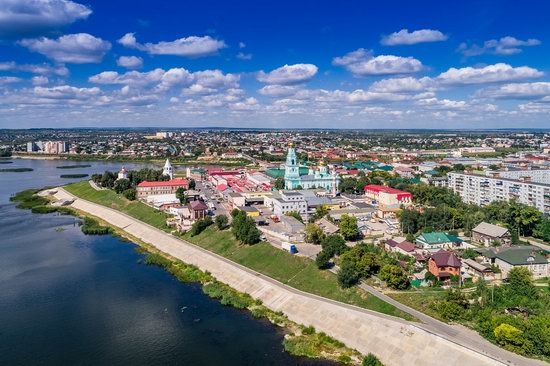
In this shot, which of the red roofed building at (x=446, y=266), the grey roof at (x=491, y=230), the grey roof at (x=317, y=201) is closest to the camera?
the red roofed building at (x=446, y=266)

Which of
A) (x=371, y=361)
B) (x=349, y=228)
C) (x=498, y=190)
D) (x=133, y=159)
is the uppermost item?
(x=133, y=159)

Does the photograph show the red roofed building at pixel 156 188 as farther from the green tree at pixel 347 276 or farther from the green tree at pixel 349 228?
the green tree at pixel 347 276

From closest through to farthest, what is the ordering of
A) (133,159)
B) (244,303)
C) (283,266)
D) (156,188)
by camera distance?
(244,303)
(283,266)
(156,188)
(133,159)

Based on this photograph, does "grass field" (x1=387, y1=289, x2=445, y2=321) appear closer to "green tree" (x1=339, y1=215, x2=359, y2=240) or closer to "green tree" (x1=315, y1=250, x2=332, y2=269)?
"green tree" (x1=315, y1=250, x2=332, y2=269)

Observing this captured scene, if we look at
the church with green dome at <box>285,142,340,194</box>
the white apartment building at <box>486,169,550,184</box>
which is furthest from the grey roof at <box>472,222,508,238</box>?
the white apartment building at <box>486,169,550,184</box>

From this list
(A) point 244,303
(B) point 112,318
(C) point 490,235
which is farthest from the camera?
(C) point 490,235

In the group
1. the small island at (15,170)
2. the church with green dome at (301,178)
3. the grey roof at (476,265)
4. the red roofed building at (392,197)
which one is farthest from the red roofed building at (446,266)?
the small island at (15,170)

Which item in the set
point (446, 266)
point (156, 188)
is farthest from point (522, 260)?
point (156, 188)

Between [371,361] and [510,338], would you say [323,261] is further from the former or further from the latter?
[510,338]

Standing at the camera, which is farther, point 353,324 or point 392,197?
point 392,197
